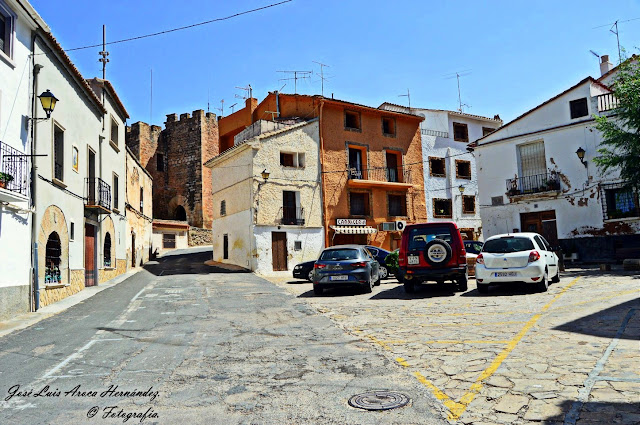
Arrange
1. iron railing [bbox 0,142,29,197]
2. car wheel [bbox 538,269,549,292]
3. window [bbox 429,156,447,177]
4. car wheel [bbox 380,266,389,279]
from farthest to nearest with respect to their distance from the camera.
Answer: window [bbox 429,156,447,177]
car wheel [bbox 380,266,389,279]
car wheel [bbox 538,269,549,292]
iron railing [bbox 0,142,29,197]

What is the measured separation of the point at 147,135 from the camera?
49.0 metres

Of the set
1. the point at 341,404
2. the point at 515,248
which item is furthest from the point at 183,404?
the point at 515,248

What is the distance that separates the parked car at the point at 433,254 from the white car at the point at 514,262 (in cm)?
57

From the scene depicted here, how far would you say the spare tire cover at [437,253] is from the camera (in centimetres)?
1235

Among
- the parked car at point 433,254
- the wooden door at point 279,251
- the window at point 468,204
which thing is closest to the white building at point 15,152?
the parked car at point 433,254

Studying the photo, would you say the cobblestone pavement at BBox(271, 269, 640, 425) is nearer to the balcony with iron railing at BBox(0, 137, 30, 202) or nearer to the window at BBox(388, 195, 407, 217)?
the balcony with iron railing at BBox(0, 137, 30, 202)

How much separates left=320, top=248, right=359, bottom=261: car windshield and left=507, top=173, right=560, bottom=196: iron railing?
15442mm

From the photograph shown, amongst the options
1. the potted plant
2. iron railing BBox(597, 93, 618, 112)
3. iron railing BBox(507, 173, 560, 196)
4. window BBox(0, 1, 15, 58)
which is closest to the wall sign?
iron railing BBox(507, 173, 560, 196)

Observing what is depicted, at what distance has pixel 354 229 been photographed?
97.0 feet

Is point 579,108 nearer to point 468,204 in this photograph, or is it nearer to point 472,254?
point 468,204

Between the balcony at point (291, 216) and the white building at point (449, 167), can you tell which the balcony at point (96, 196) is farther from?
the white building at point (449, 167)

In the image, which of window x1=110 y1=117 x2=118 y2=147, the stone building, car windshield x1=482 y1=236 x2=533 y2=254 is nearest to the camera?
car windshield x1=482 y1=236 x2=533 y2=254

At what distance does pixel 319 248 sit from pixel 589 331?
2178 centimetres

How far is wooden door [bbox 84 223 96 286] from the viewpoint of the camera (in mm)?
18234
